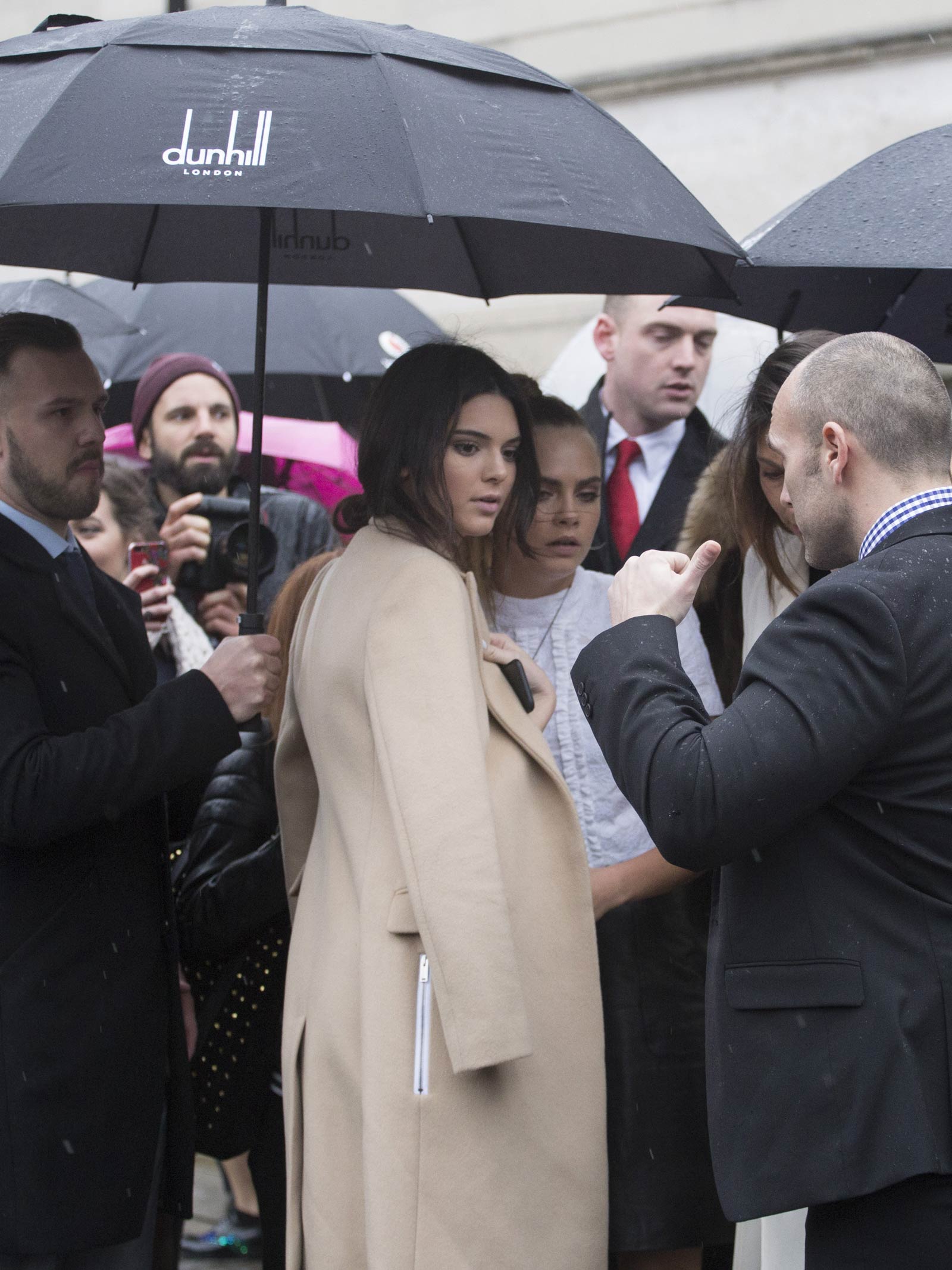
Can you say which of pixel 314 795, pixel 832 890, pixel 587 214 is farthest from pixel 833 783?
pixel 314 795

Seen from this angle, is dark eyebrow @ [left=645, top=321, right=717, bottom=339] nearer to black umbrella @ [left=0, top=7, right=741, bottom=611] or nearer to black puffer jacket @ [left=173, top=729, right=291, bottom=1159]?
black umbrella @ [left=0, top=7, right=741, bottom=611]

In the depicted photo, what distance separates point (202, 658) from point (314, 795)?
1.41 meters

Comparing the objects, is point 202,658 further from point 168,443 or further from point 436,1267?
point 436,1267

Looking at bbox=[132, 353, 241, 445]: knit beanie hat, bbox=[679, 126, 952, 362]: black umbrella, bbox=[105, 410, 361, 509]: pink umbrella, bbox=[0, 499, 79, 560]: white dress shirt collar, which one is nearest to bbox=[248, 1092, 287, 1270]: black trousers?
bbox=[0, 499, 79, 560]: white dress shirt collar

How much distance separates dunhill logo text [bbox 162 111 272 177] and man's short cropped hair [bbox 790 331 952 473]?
90cm

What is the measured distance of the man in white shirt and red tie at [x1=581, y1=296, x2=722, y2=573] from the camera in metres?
4.51

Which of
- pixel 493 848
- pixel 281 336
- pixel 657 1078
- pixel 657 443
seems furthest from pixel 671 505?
pixel 493 848

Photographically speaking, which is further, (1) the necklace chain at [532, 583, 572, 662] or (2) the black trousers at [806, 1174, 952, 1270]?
(1) the necklace chain at [532, 583, 572, 662]

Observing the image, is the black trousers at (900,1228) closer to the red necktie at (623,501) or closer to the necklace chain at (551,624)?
the necklace chain at (551,624)

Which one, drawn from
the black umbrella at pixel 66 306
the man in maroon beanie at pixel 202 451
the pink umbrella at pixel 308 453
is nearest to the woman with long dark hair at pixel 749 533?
the man in maroon beanie at pixel 202 451

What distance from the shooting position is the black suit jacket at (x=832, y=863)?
1.94 metres

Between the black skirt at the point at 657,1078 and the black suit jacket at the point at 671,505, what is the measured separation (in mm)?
1243

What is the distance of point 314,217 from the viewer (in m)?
3.56

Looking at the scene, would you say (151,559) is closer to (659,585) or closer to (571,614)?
(571,614)
